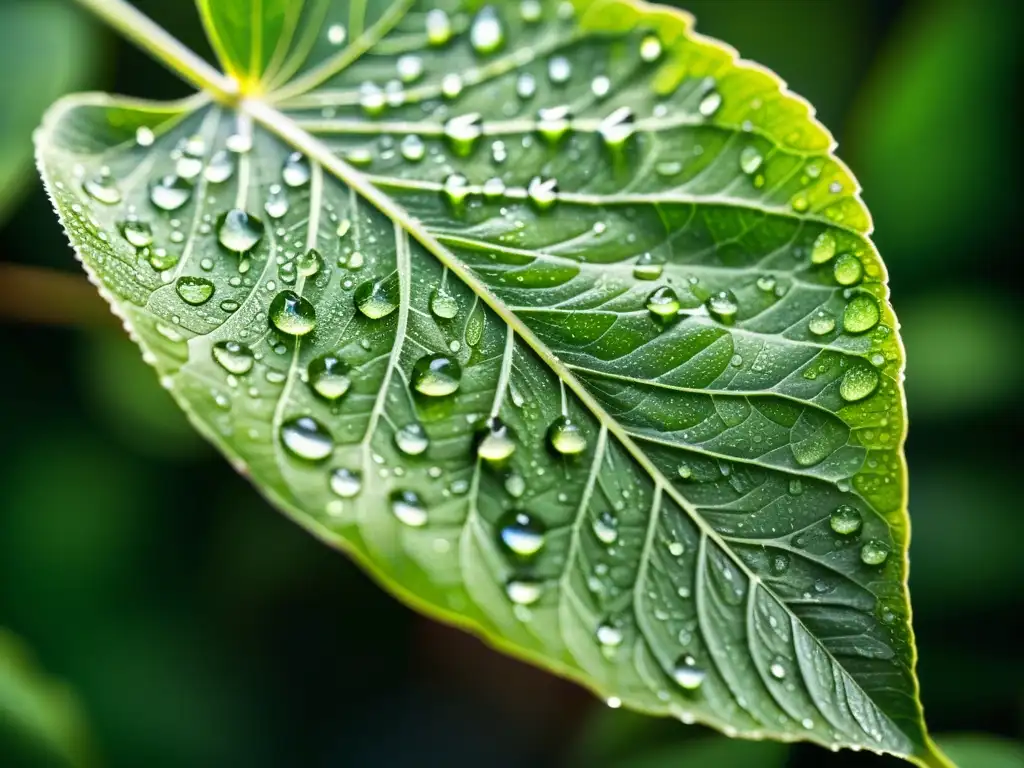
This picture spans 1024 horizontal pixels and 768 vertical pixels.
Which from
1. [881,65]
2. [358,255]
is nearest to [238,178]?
[358,255]

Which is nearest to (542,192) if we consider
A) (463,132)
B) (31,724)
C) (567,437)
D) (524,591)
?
(463,132)

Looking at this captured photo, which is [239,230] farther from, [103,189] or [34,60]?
[34,60]

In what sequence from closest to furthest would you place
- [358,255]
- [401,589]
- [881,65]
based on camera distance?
[401,589], [358,255], [881,65]

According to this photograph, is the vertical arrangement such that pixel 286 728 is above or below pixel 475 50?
below

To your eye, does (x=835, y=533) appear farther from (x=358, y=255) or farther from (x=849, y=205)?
(x=358, y=255)

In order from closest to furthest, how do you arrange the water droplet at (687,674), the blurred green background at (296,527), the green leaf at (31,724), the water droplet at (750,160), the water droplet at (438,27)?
the water droplet at (687,674) < the water droplet at (750,160) < the water droplet at (438,27) < the green leaf at (31,724) < the blurred green background at (296,527)

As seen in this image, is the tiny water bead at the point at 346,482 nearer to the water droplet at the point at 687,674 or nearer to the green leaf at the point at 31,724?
the water droplet at the point at 687,674

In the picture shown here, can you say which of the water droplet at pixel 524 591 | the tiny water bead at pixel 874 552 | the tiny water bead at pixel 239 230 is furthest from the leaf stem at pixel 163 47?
the tiny water bead at pixel 874 552
